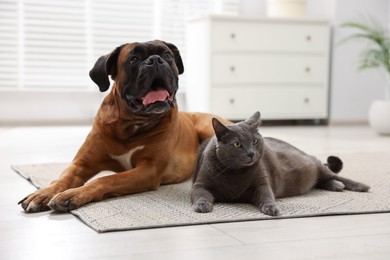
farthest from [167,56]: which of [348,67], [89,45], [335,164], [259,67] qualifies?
[348,67]

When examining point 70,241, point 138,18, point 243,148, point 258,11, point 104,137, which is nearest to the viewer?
point 70,241

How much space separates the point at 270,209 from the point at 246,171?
174 millimetres

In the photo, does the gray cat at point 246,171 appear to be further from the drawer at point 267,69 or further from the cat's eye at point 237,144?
the drawer at point 267,69

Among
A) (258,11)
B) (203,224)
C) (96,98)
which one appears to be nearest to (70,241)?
(203,224)

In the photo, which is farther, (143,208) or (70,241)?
(143,208)

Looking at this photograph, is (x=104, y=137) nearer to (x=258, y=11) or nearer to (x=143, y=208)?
(x=143, y=208)

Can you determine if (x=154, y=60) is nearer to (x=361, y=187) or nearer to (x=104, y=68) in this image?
(x=104, y=68)

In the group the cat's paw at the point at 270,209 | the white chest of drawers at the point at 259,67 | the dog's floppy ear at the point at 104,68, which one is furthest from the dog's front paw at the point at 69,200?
the white chest of drawers at the point at 259,67

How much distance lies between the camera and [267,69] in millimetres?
5551

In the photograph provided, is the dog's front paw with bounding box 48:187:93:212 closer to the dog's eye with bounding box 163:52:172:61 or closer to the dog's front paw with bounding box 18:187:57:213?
the dog's front paw with bounding box 18:187:57:213

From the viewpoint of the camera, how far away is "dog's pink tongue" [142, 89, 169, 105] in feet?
7.02

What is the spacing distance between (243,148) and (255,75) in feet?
12.1

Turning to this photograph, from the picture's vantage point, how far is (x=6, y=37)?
17.4 ft

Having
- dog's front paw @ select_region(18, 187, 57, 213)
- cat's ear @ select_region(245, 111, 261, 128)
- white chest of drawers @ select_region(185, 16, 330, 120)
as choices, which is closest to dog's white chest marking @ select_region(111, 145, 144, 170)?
dog's front paw @ select_region(18, 187, 57, 213)
